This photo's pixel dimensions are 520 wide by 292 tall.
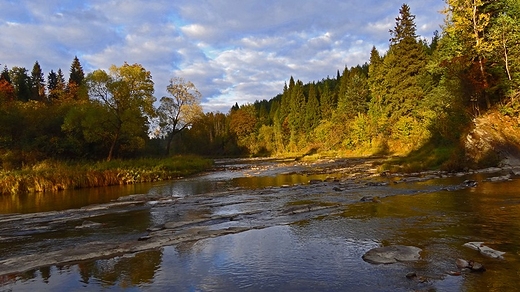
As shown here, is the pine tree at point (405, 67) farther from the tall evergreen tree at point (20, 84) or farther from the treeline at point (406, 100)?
the tall evergreen tree at point (20, 84)

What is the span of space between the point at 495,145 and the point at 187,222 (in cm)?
2375

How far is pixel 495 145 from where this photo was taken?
2570 cm

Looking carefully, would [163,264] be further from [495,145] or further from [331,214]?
[495,145]

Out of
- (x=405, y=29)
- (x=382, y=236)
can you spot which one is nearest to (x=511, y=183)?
(x=382, y=236)

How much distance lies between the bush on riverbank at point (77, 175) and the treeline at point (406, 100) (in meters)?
25.6

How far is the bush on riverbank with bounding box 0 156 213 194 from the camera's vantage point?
2538 centimetres

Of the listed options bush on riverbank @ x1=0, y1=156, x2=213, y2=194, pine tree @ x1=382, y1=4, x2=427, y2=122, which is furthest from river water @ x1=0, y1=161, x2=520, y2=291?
pine tree @ x1=382, y1=4, x2=427, y2=122

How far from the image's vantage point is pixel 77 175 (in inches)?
1090

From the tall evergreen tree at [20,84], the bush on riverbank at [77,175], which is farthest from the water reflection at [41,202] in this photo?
the tall evergreen tree at [20,84]

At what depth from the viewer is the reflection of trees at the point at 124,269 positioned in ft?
22.6

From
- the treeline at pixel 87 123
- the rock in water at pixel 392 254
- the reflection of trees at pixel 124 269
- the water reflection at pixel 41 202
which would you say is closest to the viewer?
the reflection of trees at pixel 124 269

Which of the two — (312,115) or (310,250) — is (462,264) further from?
(312,115)

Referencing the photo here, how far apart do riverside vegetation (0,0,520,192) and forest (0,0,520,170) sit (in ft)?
0.39

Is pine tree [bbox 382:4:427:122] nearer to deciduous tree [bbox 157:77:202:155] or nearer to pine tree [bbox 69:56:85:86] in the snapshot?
deciduous tree [bbox 157:77:202:155]
